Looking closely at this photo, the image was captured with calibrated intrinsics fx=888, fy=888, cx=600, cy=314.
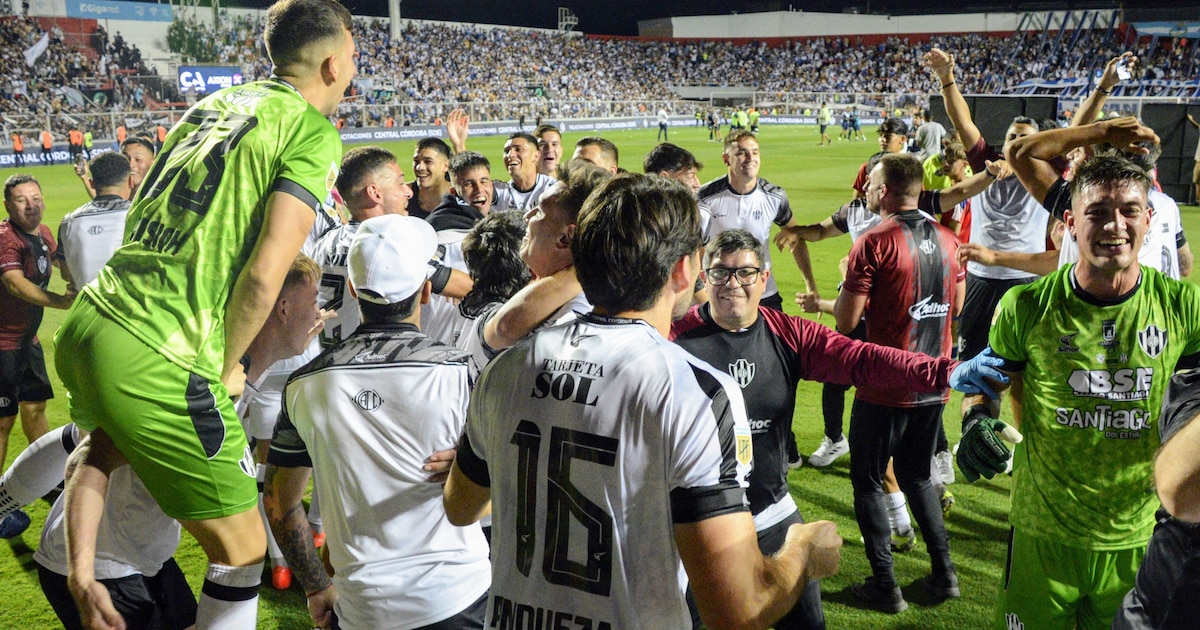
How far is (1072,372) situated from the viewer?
3330 millimetres

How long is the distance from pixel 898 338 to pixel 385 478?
3581mm

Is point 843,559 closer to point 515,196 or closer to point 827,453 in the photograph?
point 827,453

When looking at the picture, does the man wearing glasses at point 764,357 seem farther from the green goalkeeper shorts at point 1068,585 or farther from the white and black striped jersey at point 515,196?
the white and black striped jersey at point 515,196

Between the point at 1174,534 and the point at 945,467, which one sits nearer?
the point at 1174,534

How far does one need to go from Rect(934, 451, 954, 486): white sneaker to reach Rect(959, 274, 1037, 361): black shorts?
151 centimetres

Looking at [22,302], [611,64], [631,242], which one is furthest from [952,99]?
[611,64]

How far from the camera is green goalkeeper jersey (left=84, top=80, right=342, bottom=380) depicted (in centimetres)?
314

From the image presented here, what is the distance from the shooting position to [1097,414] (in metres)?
3.30

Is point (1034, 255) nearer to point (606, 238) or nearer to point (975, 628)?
point (975, 628)

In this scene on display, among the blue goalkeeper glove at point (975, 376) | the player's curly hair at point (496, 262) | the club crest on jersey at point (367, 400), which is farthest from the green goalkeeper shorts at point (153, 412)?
the blue goalkeeper glove at point (975, 376)

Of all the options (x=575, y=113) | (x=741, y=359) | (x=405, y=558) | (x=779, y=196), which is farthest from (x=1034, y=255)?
(x=575, y=113)

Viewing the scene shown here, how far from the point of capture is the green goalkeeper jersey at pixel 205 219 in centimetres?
314

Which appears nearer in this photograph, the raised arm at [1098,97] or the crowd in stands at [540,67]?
Result: the raised arm at [1098,97]

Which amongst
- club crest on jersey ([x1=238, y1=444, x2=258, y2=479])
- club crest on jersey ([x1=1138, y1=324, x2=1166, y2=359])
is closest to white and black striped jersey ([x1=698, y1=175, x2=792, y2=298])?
Result: club crest on jersey ([x1=1138, y1=324, x2=1166, y2=359])
